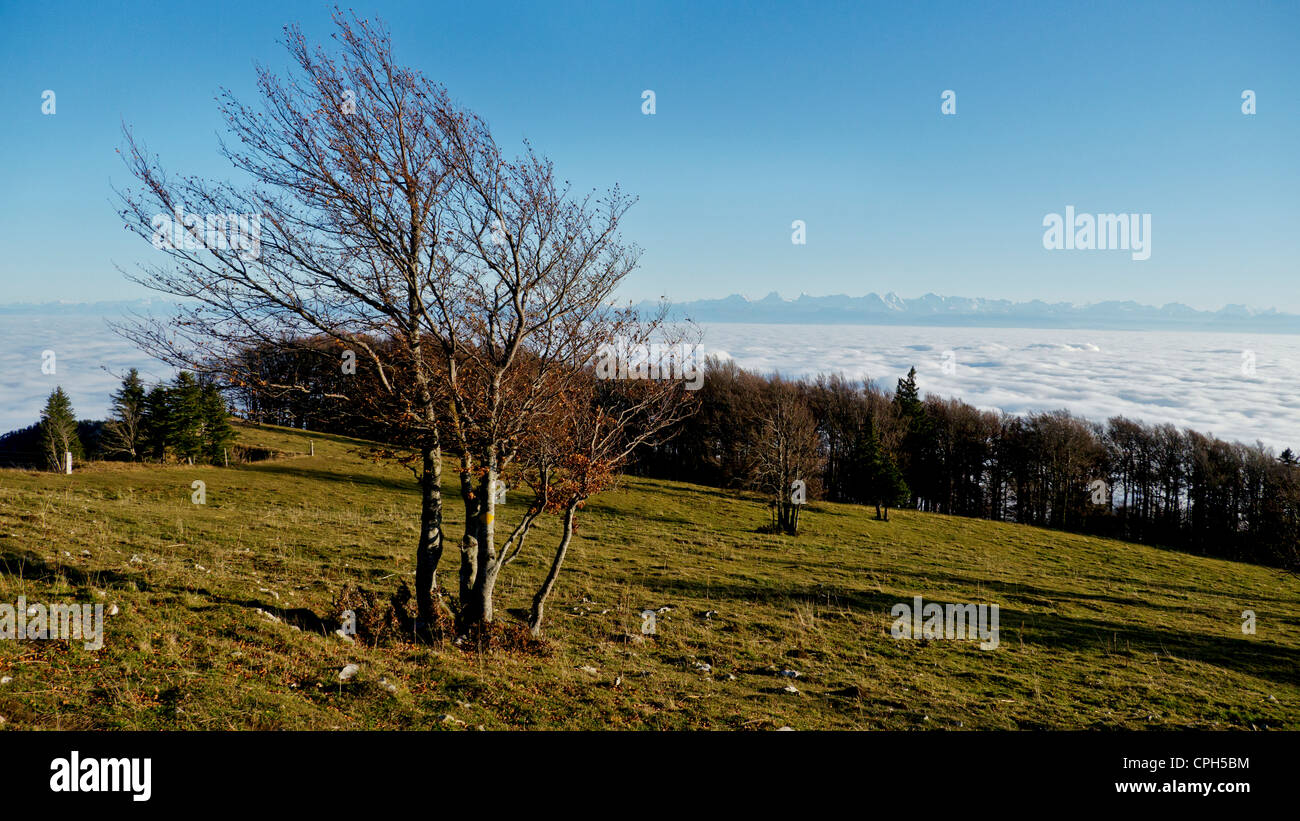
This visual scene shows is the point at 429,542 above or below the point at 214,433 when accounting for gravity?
below

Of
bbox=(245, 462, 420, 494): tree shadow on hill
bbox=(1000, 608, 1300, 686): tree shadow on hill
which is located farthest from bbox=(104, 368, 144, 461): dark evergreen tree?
bbox=(1000, 608, 1300, 686): tree shadow on hill

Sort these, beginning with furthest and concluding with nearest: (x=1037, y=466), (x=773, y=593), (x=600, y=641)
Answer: (x=1037, y=466), (x=773, y=593), (x=600, y=641)

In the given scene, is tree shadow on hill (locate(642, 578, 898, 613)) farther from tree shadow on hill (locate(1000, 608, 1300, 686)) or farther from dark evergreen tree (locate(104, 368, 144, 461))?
dark evergreen tree (locate(104, 368, 144, 461))

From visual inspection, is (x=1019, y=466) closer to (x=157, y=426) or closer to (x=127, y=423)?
(x=157, y=426)

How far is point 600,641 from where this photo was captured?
1492 cm

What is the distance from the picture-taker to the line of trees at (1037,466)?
70.7 meters

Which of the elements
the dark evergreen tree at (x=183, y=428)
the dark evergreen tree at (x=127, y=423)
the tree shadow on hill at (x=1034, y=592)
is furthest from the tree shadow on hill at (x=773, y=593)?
the dark evergreen tree at (x=127, y=423)

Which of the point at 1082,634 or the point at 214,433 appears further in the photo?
the point at 214,433

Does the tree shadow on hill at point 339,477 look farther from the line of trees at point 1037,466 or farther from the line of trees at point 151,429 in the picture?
the line of trees at point 1037,466

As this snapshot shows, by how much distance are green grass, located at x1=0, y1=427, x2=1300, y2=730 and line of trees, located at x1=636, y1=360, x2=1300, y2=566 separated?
3332cm

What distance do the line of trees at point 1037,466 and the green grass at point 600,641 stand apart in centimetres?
3332

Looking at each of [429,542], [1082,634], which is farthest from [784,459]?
[429,542]

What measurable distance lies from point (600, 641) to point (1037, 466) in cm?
8731
